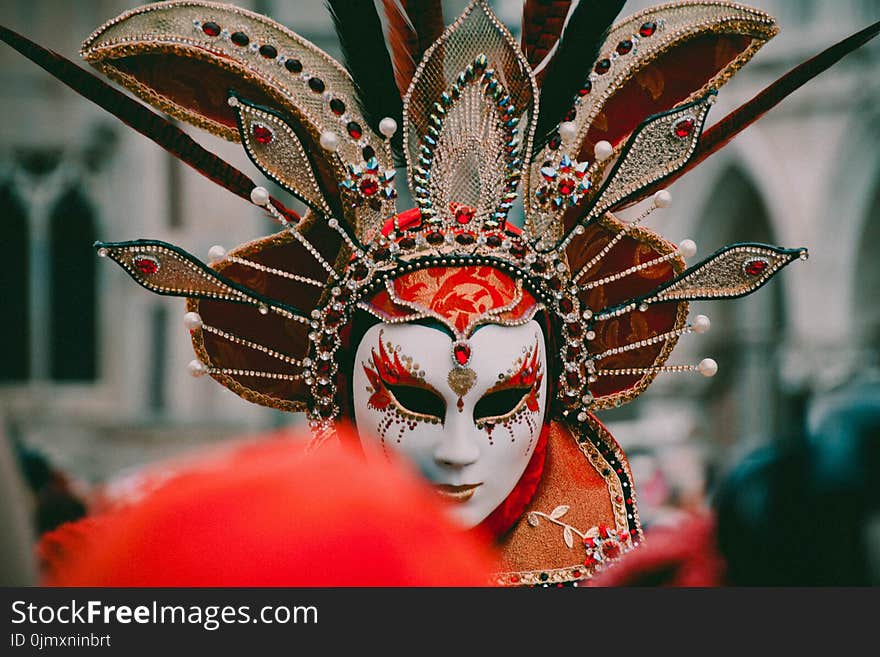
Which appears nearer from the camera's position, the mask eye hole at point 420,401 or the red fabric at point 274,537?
the red fabric at point 274,537

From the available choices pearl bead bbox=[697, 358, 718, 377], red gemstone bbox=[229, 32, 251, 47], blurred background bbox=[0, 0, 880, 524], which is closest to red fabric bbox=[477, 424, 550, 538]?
pearl bead bbox=[697, 358, 718, 377]

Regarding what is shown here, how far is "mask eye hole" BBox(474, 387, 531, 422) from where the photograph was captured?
6.43 feet

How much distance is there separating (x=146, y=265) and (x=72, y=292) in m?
10.0

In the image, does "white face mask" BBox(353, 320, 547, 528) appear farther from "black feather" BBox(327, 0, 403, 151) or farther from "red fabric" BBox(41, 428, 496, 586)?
"red fabric" BBox(41, 428, 496, 586)

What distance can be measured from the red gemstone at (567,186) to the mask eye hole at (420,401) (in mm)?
486

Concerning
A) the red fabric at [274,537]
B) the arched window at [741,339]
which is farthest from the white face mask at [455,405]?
the arched window at [741,339]

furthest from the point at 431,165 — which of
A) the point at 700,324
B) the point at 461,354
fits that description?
the point at 700,324

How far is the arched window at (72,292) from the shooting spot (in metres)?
11.4

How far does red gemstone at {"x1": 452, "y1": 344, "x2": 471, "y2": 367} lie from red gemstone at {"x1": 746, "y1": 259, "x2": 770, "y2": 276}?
2.07 feet

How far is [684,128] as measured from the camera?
2.09m

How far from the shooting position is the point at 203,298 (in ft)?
6.81

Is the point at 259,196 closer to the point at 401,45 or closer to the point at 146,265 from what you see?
the point at 146,265

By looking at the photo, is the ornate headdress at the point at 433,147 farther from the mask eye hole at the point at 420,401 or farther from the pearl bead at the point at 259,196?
the mask eye hole at the point at 420,401

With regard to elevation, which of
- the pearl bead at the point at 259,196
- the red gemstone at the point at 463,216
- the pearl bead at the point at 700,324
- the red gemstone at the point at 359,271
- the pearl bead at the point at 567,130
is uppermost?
the pearl bead at the point at 567,130
